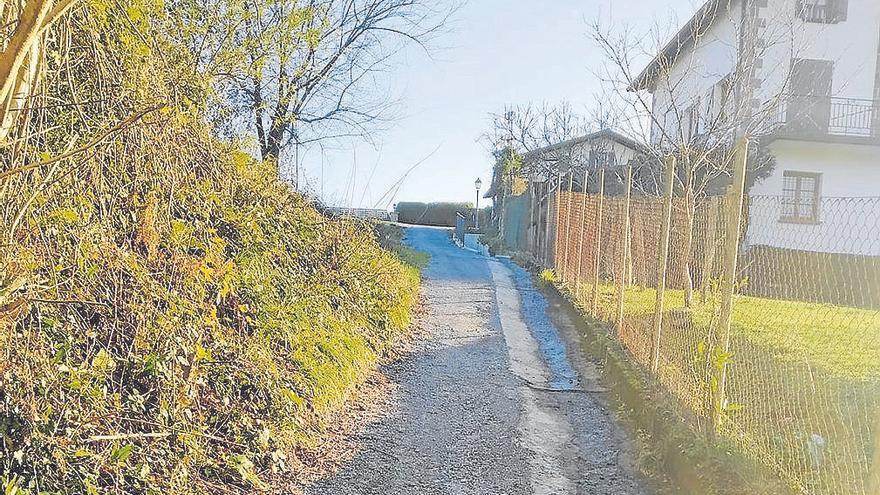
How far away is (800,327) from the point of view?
6910 millimetres

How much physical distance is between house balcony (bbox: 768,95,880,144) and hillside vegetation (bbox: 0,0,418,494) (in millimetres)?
14966

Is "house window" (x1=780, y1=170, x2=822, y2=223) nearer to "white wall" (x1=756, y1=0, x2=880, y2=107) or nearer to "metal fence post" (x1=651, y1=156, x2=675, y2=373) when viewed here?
"white wall" (x1=756, y1=0, x2=880, y2=107)

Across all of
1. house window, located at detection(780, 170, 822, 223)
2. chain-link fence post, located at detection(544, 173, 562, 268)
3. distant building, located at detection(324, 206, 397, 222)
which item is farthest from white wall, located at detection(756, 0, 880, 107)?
distant building, located at detection(324, 206, 397, 222)

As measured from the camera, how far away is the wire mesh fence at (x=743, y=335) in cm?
355

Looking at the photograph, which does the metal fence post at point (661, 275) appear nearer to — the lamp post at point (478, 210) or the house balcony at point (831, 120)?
the house balcony at point (831, 120)

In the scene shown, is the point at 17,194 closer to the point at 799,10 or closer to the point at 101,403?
the point at 101,403

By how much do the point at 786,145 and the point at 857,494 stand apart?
15.8 m

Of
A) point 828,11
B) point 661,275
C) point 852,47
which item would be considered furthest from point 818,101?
point 661,275

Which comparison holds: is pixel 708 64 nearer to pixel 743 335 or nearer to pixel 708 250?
pixel 708 250

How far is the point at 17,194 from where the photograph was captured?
2760mm

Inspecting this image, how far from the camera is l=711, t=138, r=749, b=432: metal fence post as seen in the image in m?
3.51

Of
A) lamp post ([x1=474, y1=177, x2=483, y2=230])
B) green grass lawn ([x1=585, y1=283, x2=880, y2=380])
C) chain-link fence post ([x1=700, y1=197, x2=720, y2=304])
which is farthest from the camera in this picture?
lamp post ([x1=474, y1=177, x2=483, y2=230])

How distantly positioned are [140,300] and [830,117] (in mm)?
18177

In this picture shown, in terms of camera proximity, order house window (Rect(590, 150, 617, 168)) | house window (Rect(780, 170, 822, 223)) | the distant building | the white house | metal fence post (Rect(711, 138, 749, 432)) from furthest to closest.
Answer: house window (Rect(590, 150, 617, 168)), house window (Rect(780, 170, 822, 223)), the white house, the distant building, metal fence post (Rect(711, 138, 749, 432))
